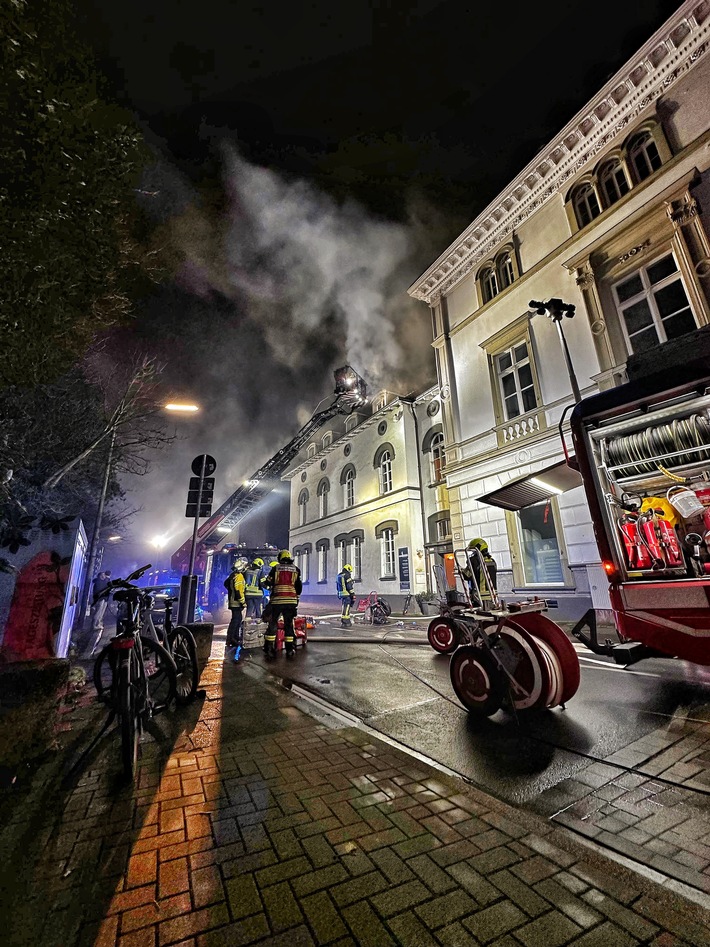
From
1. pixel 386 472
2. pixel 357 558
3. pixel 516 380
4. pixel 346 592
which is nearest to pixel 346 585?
pixel 346 592

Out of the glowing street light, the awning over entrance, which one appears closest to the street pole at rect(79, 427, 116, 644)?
the glowing street light

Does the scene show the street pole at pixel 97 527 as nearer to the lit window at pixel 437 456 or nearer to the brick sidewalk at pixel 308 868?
the brick sidewalk at pixel 308 868

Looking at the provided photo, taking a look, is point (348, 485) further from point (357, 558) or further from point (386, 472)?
point (357, 558)

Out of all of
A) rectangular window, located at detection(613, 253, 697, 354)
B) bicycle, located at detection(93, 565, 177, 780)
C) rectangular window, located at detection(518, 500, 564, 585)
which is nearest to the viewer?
bicycle, located at detection(93, 565, 177, 780)

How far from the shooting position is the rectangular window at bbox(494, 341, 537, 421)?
12.4 meters

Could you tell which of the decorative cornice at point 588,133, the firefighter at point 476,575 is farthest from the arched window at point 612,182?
the firefighter at point 476,575

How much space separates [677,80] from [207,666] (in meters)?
18.1

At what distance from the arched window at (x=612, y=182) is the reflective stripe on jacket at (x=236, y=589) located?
561 inches

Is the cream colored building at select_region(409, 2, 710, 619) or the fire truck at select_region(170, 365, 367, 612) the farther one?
the fire truck at select_region(170, 365, 367, 612)

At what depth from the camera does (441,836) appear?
6.77 ft

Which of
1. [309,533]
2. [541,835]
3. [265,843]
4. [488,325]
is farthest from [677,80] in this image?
[309,533]

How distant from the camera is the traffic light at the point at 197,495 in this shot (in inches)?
396

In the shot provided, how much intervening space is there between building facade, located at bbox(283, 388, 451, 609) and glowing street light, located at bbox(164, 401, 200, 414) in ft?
37.2

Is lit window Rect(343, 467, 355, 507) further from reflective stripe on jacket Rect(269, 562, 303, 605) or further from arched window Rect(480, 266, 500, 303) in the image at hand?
reflective stripe on jacket Rect(269, 562, 303, 605)
